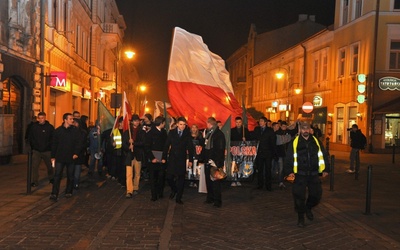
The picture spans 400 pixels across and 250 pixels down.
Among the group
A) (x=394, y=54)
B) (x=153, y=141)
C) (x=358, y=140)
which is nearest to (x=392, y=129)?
(x=394, y=54)

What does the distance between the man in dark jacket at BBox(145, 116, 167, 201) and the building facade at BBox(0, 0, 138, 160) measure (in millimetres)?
7834

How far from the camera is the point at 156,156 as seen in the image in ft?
31.8

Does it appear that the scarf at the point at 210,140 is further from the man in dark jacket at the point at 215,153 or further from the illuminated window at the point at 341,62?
the illuminated window at the point at 341,62

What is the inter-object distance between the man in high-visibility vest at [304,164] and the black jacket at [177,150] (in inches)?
98.6

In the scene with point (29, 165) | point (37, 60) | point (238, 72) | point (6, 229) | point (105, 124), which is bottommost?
point (6, 229)

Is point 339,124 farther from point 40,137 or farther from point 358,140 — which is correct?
point 40,137

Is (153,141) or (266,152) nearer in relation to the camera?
(153,141)

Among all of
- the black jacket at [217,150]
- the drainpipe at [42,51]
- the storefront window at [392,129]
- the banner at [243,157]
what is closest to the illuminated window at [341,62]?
the storefront window at [392,129]

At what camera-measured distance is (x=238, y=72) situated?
6575 centimetres

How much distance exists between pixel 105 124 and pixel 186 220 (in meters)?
6.36

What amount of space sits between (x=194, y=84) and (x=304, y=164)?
507 centimetres

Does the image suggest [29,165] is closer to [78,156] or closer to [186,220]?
[78,156]

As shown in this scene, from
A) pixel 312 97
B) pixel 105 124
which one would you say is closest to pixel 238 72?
pixel 312 97

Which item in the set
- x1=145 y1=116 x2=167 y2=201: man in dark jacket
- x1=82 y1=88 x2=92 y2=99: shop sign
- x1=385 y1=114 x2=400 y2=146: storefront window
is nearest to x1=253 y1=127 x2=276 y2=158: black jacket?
x1=145 y1=116 x2=167 y2=201: man in dark jacket
